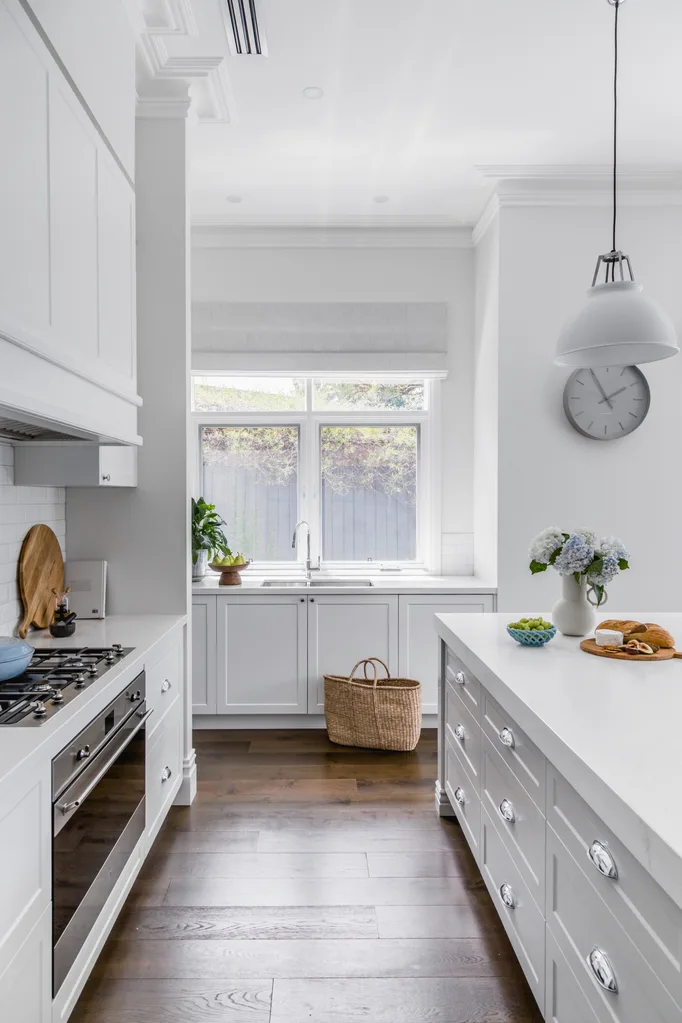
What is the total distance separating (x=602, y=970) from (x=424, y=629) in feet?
8.69

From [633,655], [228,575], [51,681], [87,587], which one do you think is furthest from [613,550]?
[228,575]

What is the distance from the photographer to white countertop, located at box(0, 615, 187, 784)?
1.42 metres

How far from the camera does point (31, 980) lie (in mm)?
1356

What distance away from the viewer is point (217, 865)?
2457mm

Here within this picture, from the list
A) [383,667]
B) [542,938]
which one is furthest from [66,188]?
[383,667]

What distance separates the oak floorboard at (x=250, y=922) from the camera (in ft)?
6.77

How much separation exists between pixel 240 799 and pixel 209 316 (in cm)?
276

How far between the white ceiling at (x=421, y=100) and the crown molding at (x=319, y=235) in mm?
151

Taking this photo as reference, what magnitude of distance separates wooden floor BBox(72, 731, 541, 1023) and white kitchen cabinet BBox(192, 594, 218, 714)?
0.71 meters

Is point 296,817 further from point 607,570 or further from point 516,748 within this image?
point 607,570

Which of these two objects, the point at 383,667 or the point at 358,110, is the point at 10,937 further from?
the point at 358,110

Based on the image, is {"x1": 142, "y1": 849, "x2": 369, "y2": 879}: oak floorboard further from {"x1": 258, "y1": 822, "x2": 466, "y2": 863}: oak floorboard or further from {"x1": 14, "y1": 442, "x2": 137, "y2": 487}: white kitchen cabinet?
{"x1": 14, "y1": 442, "x2": 137, "y2": 487}: white kitchen cabinet

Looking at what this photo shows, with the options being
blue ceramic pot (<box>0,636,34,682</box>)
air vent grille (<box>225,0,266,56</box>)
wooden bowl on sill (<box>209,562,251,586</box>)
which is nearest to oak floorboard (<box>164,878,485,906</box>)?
blue ceramic pot (<box>0,636,34,682</box>)

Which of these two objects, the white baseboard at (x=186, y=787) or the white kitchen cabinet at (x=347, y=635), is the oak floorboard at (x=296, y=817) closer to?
the white baseboard at (x=186, y=787)
